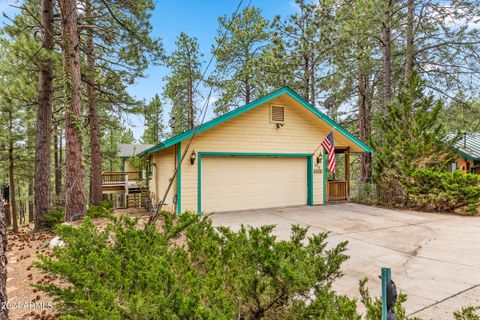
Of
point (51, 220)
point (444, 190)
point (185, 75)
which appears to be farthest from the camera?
point (185, 75)

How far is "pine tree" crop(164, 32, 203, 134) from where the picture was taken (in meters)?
18.8

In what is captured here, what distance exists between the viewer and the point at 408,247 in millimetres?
5238

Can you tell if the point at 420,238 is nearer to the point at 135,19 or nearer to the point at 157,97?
the point at 135,19

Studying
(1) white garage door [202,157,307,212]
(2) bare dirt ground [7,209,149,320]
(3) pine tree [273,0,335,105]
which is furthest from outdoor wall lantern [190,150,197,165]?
(3) pine tree [273,0,335,105]

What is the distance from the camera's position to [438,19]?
10086mm

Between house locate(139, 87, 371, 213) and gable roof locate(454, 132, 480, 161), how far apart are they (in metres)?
7.01

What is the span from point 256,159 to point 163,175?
383 cm

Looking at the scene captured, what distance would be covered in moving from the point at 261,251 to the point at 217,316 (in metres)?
0.71

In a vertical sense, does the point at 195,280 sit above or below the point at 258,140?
below

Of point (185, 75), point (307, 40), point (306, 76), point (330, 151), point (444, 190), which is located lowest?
A: point (444, 190)

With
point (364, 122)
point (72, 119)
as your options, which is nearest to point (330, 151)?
point (364, 122)

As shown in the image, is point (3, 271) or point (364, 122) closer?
point (3, 271)

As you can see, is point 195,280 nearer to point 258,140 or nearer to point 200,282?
point 200,282

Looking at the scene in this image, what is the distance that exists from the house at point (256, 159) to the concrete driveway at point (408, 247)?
721 mm
